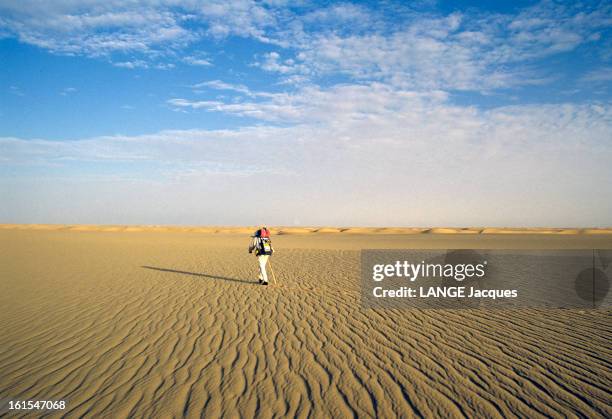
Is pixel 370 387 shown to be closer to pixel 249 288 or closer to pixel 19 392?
pixel 19 392

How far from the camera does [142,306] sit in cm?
955

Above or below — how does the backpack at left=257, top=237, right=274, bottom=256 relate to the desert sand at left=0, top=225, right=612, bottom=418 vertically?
above

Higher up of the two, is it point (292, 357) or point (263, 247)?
point (263, 247)

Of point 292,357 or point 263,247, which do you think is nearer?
point 292,357

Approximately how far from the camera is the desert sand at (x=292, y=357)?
4512mm

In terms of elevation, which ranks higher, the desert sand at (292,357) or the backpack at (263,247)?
the backpack at (263,247)

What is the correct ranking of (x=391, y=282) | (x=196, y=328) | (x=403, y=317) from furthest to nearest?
1. (x=391, y=282)
2. (x=403, y=317)
3. (x=196, y=328)

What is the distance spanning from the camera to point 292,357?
5980 millimetres

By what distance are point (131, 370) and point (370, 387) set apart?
12.4 ft

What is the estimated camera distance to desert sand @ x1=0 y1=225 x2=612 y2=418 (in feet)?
14.8

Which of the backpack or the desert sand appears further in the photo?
the backpack

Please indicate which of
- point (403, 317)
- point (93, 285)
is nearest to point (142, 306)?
point (93, 285)

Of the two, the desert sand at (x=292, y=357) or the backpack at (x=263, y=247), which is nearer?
the desert sand at (x=292, y=357)

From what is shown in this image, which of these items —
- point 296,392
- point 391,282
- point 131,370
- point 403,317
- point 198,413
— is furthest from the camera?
point 391,282
